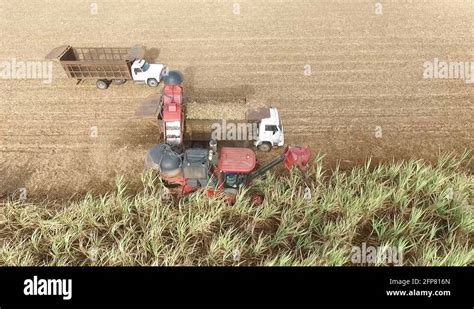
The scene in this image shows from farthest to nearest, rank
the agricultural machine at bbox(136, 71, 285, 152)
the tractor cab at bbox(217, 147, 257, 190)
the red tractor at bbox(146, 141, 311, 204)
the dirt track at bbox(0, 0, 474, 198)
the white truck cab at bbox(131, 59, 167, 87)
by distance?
the white truck cab at bbox(131, 59, 167, 87)
the dirt track at bbox(0, 0, 474, 198)
the agricultural machine at bbox(136, 71, 285, 152)
the tractor cab at bbox(217, 147, 257, 190)
the red tractor at bbox(146, 141, 311, 204)

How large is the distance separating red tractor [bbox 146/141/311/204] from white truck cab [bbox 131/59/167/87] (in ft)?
17.8

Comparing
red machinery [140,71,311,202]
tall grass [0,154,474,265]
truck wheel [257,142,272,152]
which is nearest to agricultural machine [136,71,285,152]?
truck wheel [257,142,272,152]

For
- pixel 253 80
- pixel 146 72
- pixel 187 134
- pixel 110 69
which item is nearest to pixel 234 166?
pixel 187 134

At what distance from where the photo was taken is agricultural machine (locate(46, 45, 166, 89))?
37.4 ft

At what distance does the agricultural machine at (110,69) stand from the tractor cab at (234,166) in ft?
20.0

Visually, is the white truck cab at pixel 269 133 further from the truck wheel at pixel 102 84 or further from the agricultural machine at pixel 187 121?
the truck wheel at pixel 102 84

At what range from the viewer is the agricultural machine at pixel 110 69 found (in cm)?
1141

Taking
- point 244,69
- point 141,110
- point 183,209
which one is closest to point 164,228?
point 183,209

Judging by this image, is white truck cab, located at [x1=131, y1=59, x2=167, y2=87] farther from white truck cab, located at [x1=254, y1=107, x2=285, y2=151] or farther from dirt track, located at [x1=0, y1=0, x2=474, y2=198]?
white truck cab, located at [x1=254, y1=107, x2=285, y2=151]

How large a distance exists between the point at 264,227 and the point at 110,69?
330 inches

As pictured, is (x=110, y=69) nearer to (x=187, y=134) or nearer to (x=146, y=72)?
(x=146, y=72)

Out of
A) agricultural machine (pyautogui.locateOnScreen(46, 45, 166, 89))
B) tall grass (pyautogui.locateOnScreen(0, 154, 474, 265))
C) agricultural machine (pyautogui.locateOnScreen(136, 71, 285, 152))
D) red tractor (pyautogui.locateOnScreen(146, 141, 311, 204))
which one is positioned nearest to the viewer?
tall grass (pyautogui.locateOnScreen(0, 154, 474, 265))

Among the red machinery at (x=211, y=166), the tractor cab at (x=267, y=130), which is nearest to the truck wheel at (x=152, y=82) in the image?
the tractor cab at (x=267, y=130)

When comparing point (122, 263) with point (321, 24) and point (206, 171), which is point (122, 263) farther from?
point (321, 24)
